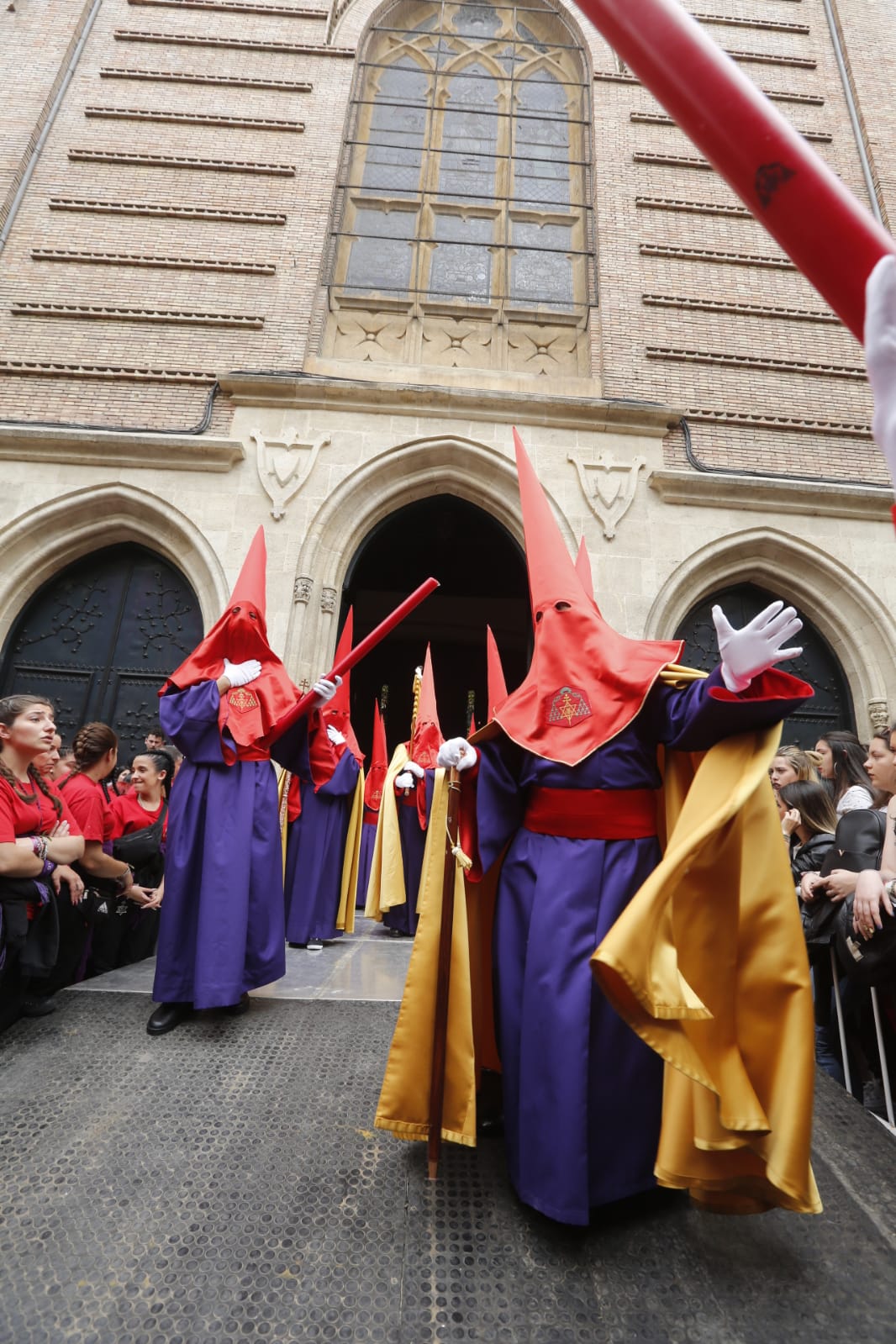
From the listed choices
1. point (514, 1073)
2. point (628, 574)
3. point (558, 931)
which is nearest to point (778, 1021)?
point (558, 931)

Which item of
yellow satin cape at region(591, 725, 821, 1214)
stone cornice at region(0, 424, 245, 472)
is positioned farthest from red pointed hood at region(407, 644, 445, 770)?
yellow satin cape at region(591, 725, 821, 1214)

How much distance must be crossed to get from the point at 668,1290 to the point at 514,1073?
0.56m

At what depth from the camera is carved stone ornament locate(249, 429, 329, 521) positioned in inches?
287

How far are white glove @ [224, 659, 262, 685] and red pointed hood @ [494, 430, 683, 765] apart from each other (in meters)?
1.60

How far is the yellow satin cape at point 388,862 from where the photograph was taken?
5.82m

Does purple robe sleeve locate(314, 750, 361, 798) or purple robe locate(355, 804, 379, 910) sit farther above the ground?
purple robe sleeve locate(314, 750, 361, 798)

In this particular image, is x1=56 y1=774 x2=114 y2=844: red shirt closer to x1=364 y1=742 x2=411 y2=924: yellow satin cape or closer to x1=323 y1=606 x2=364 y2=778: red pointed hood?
x1=323 y1=606 x2=364 y2=778: red pointed hood

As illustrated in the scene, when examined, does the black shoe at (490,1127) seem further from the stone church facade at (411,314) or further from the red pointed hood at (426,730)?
the stone church facade at (411,314)

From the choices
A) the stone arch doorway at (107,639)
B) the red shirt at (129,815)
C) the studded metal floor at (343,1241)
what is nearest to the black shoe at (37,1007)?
the studded metal floor at (343,1241)

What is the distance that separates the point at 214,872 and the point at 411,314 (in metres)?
8.18

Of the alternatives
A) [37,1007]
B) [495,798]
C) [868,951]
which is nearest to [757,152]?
[495,798]

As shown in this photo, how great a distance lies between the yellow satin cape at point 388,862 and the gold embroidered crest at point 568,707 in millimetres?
4168

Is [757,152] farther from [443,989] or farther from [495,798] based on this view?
[443,989]

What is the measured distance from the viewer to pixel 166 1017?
279 centimetres
